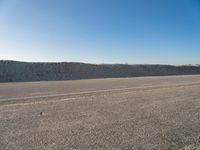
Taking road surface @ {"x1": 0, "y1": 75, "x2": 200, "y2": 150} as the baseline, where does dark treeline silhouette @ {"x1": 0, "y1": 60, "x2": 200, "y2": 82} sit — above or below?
above

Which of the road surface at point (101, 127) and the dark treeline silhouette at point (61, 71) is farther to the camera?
the dark treeline silhouette at point (61, 71)

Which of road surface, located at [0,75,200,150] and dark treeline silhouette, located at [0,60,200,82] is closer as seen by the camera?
road surface, located at [0,75,200,150]

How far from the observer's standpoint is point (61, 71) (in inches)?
1583

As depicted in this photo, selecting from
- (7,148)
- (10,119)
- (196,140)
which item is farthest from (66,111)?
(196,140)

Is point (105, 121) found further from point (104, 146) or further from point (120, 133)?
point (104, 146)

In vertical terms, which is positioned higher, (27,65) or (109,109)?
(27,65)

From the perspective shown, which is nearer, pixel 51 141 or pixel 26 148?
pixel 26 148

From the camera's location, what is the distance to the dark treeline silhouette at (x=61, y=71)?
116ft

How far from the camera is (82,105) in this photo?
418 inches

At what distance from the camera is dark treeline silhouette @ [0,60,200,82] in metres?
35.4

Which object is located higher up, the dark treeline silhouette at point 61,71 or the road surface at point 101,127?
the dark treeline silhouette at point 61,71

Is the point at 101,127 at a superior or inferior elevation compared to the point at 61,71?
inferior

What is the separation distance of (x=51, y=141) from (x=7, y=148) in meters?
0.95

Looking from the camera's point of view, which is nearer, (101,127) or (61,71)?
(101,127)
